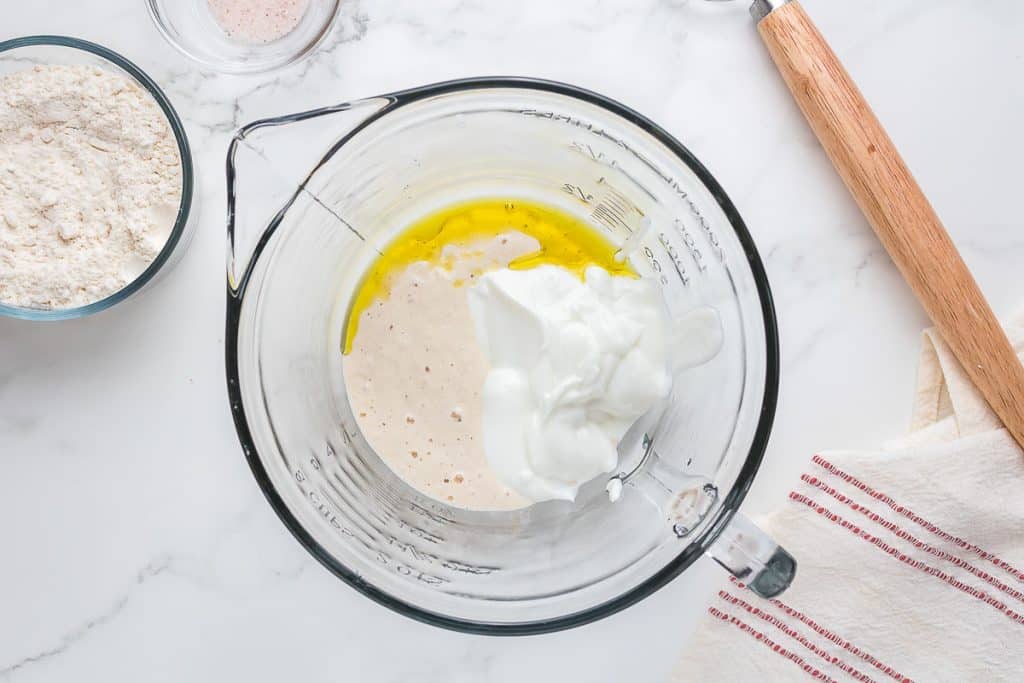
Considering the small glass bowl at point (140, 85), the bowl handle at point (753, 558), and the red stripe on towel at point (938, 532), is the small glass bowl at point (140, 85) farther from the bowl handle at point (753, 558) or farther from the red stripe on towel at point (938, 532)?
the red stripe on towel at point (938, 532)

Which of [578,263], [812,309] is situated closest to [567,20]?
[578,263]

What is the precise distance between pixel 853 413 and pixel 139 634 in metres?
1.02

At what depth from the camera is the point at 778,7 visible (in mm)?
1125

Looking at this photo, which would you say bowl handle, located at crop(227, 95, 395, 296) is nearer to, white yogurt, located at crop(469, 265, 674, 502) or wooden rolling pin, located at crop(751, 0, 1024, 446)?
white yogurt, located at crop(469, 265, 674, 502)

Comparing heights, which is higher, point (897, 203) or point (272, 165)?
point (897, 203)

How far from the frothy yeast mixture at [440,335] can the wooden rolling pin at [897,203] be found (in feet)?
1.06

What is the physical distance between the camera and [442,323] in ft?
3.61

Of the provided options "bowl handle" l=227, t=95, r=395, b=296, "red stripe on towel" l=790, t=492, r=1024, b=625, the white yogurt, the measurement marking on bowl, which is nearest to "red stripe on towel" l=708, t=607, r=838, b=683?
"red stripe on towel" l=790, t=492, r=1024, b=625

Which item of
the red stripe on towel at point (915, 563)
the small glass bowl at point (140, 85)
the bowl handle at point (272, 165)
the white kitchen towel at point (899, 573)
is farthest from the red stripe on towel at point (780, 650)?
the small glass bowl at point (140, 85)

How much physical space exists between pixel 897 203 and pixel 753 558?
55 cm

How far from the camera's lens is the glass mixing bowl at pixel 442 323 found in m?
0.95

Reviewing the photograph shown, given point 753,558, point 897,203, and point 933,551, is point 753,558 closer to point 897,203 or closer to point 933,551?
point 933,551

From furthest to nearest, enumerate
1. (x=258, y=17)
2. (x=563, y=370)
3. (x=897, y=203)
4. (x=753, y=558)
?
(x=258, y=17)
(x=897, y=203)
(x=563, y=370)
(x=753, y=558)

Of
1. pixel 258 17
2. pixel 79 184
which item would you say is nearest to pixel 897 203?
pixel 258 17
